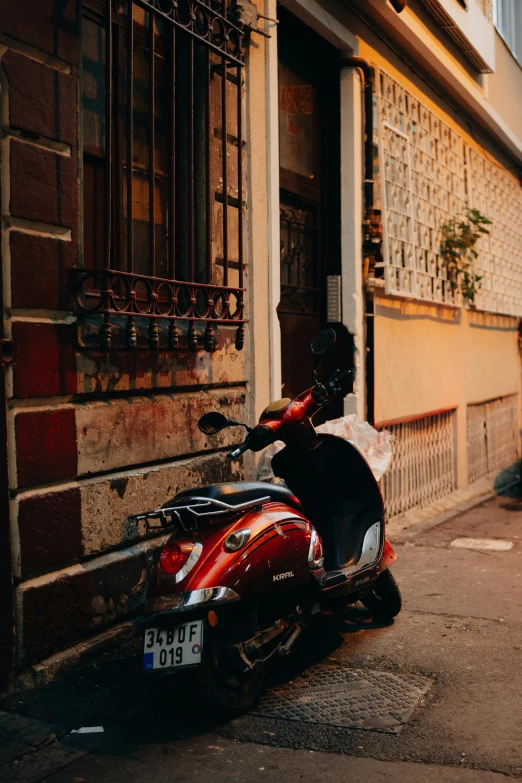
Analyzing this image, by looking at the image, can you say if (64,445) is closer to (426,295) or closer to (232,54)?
(232,54)

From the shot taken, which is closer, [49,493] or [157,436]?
[49,493]

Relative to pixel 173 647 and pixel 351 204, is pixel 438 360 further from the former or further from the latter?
pixel 173 647

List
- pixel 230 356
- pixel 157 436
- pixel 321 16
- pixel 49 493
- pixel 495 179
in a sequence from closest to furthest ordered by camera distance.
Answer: pixel 49 493
pixel 157 436
pixel 230 356
pixel 321 16
pixel 495 179

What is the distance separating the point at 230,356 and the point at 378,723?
103 inches

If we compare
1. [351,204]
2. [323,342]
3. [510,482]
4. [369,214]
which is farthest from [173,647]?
[510,482]

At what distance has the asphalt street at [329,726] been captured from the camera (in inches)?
125

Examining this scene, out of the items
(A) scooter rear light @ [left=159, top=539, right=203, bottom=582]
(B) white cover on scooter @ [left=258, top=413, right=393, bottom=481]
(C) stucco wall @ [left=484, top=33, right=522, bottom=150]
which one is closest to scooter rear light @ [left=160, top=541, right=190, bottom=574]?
→ (A) scooter rear light @ [left=159, top=539, right=203, bottom=582]

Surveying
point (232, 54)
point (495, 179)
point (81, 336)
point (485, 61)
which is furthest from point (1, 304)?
point (495, 179)

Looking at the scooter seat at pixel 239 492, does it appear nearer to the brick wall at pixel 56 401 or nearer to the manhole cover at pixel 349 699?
the brick wall at pixel 56 401

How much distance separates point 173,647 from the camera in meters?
3.44

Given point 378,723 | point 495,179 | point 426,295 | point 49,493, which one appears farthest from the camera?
point 495,179

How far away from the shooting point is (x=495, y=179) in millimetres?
12219

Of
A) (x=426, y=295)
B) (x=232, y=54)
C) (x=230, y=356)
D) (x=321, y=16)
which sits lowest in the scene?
(x=230, y=356)

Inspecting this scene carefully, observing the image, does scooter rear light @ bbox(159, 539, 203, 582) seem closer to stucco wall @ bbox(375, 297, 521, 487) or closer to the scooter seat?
the scooter seat
